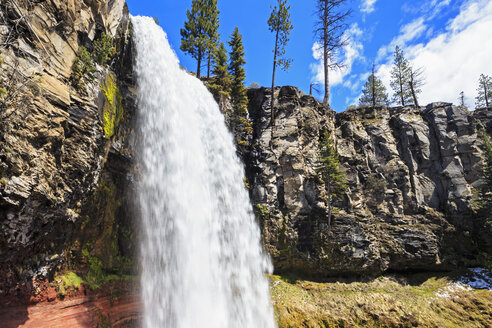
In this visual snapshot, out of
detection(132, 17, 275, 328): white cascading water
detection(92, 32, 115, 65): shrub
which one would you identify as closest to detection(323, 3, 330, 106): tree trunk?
detection(132, 17, 275, 328): white cascading water

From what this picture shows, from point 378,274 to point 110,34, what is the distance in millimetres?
23420

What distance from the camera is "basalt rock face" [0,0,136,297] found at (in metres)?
5.64

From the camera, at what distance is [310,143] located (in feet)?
66.9

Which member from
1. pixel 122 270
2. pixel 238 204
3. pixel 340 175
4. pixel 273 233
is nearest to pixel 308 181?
pixel 340 175

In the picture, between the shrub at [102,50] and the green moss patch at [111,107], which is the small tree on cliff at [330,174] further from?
the shrub at [102,50]

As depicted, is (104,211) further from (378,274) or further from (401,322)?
(378,274)

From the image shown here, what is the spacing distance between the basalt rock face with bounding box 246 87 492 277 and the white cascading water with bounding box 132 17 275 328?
3.81 metres

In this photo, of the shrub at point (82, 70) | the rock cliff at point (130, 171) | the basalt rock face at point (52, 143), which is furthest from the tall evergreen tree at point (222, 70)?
the shrub at point (82, 70)

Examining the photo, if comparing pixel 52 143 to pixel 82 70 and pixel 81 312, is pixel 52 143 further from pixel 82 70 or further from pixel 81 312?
pixel 81 312

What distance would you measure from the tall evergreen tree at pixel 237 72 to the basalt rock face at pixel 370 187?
1.97 meters

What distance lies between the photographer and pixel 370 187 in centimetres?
2062

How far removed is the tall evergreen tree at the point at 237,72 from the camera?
20750mm

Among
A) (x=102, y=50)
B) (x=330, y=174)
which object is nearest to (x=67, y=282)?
(x=102, y=50)

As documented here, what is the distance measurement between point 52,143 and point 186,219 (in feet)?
20.9
